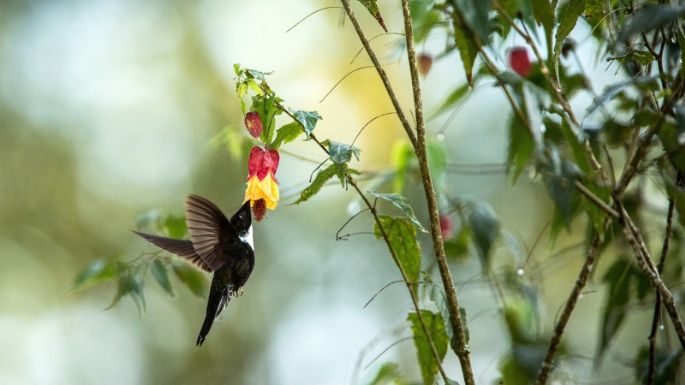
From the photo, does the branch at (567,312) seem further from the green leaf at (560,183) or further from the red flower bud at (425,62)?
the red flower bud at (425,62)

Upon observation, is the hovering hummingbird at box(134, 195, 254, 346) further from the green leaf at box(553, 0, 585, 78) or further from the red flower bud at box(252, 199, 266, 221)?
the green leaf at box(553, 0, 585, 78)

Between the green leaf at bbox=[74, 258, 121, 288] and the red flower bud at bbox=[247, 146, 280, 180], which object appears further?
the green leaf at bbox=[74, 258, 121, 288]

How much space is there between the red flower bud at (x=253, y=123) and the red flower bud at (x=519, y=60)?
500mm

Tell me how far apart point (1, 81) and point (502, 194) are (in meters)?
2.83

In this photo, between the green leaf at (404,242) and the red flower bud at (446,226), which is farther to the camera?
the red flower bud at (446,226)

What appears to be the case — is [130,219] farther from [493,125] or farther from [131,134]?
[493,125]

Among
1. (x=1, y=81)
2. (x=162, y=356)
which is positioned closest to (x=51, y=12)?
(x=1, y=81)

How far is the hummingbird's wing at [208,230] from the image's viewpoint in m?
1.13

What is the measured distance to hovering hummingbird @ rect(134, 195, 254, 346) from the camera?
3.77ft

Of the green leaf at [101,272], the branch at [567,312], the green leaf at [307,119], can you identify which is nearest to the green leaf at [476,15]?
the green leaf at [307,119]

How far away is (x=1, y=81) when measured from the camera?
4.80 m

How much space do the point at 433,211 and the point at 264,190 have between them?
10.5 inches

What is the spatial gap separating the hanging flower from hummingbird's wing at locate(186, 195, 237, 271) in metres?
0.06

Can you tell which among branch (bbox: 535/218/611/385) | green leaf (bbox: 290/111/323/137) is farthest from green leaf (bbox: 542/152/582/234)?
green leaf (bbox: 290/111/323/137)
